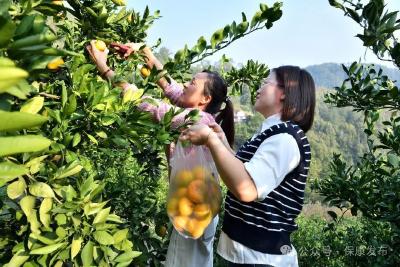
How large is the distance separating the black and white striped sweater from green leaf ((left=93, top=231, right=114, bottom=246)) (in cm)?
44

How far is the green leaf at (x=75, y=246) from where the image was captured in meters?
0.96

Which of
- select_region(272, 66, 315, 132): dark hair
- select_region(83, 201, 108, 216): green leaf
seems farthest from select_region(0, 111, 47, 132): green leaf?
select_region(272, 66, 315, 132): dark hair

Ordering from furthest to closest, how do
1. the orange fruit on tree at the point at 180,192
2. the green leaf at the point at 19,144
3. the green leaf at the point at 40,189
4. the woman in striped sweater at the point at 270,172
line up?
the orange fruit on tree at the point at 180,192
the woman in striped sweater at the point at 270,172
the green leaf at the point at 40,189
the green leaf at the point at 19,144

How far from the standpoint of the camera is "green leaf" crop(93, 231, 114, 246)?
3.31 feet

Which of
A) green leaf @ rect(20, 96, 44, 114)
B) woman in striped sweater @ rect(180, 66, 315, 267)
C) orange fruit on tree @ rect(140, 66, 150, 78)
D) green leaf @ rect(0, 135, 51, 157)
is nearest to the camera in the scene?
green leaf @ rect(0, 135, 51, 157)

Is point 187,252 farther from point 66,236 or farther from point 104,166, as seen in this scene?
point 104,166

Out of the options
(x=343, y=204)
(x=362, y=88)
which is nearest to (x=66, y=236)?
(x=362, y=88)

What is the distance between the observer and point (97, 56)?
1431mm

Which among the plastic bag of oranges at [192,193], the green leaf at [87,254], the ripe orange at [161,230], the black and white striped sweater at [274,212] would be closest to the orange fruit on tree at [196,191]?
the plastic bag of oranges at [192,193]

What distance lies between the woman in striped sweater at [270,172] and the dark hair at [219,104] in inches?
17.9

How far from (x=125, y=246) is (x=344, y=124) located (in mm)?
75405

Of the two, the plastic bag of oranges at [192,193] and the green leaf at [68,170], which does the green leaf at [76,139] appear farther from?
the plastic bag of oranges at [192,193]

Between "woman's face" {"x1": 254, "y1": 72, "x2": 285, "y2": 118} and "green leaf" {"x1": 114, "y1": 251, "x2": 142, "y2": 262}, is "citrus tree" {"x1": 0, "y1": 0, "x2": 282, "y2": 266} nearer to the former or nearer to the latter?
"green leaf" {"x1": 114, "y1": 251, "x2": 142, "y2": 262}

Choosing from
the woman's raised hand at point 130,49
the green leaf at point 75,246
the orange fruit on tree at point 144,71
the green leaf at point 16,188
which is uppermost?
the green leaf at point 16,188
